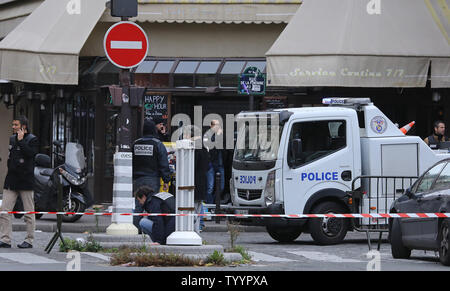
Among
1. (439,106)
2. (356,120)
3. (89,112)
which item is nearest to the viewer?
(356,120)

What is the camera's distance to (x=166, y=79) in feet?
85.4

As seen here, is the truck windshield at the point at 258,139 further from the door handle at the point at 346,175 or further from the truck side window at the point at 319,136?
the door handle at the point at 346,175

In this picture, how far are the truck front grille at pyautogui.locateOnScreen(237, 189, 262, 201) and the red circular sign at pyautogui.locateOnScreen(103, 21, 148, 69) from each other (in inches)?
168

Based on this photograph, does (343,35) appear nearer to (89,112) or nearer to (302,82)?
(302,82)

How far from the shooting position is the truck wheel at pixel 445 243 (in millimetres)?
14193

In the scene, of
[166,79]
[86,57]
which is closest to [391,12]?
[166,79]

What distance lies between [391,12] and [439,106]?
295cm

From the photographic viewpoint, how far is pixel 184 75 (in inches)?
1026

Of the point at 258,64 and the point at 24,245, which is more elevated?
the point at 258,64

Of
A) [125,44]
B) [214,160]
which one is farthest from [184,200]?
[214,160]

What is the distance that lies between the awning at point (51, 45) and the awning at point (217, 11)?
26.3 inches

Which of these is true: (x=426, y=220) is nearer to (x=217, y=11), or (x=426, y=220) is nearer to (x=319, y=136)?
(x=319, y=136)

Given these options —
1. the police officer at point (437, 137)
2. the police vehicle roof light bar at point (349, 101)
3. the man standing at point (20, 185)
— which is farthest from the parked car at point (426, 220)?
the man standing at point (20, 185)

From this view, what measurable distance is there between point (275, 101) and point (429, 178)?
10599 mm
